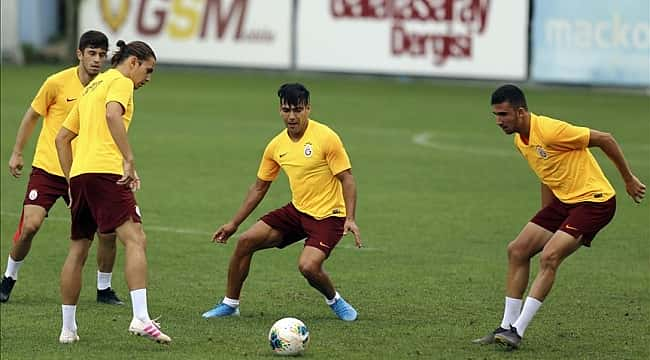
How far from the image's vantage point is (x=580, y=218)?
11250 millimetres

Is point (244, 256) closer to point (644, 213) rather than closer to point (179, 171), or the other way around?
point (644, 213)

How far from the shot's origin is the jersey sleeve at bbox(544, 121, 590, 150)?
437 inches

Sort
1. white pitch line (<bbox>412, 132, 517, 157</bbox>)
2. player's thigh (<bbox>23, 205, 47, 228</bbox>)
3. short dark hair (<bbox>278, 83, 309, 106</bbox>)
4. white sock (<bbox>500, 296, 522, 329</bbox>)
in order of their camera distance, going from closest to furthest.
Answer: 1. white sock (<bbox>500, 296, 522, 329</bbox>)
2. short dark hair (<bbox>278, 83, 309, 106</bbox>)
3. player's thigh (<bbox>23, 205, 47, 228</bbox>)
4. white pitch line (<bbox>412, 132, 517, 157</bbox>)

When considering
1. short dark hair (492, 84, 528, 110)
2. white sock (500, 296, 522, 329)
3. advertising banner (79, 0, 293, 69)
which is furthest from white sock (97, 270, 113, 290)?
advertising banner (79, 0, 293, 69)

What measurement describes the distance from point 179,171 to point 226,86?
628 inches

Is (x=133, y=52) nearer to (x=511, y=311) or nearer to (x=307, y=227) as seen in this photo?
(x=307, y=227)

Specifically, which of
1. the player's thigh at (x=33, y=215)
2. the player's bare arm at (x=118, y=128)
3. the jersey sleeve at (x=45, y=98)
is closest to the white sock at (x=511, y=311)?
the player's bare arm at (x=118, y=128)

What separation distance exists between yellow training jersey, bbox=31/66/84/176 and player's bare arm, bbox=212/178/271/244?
72.6 inches

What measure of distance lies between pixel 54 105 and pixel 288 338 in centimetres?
375

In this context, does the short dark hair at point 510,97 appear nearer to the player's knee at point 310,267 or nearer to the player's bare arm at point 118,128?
the player's knee at point 310,267

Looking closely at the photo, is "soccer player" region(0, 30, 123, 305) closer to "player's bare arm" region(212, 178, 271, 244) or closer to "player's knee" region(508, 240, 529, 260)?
"player's bare arm" region(212, 178, 271, 244)

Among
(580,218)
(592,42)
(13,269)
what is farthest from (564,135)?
(592,42)

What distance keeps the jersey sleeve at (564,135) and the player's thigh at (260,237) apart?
2491 millimetres

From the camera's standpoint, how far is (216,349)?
36.3ft
